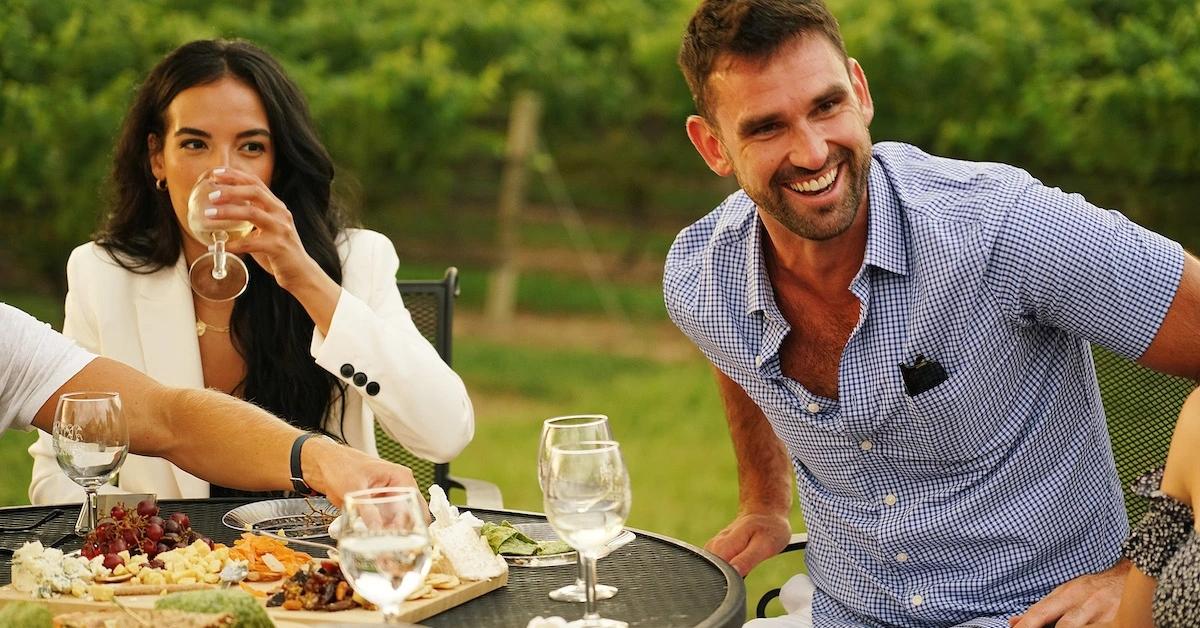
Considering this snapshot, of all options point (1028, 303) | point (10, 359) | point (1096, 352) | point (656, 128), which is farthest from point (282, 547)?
point (656, 128)

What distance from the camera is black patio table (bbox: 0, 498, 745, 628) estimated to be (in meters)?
1.95

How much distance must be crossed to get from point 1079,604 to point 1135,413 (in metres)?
0.61

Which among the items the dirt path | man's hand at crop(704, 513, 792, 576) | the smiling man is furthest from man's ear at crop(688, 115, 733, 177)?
the dirt path

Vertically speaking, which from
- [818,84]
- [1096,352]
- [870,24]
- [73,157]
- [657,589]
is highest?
[870,24]

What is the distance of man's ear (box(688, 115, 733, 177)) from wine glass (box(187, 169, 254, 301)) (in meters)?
0.93

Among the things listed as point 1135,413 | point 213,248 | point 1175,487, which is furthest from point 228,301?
point 1175,487

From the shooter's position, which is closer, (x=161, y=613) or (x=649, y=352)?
(x=161, y=613)

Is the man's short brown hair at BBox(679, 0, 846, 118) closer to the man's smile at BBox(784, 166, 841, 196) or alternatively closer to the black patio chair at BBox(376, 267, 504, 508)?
the man's smile at BBox(784, 166, 841, 196)

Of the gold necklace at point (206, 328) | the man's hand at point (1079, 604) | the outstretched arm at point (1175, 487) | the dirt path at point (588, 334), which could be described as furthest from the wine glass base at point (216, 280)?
the dirt path at point (588, 334)

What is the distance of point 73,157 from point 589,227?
425 cm

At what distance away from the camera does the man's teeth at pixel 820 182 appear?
2549mm

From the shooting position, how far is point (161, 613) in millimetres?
1680

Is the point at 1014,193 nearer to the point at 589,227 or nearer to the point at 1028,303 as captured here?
the point at 1028,303

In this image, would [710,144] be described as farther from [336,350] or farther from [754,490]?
[336,350]
